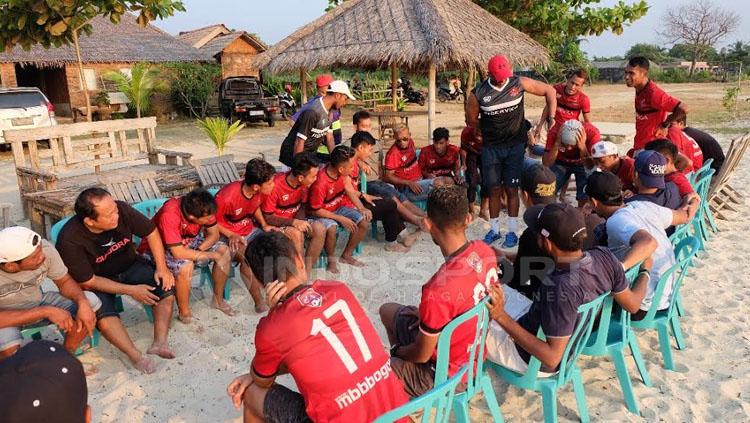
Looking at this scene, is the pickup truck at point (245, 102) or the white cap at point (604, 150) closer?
the white cap at point (604, 150)

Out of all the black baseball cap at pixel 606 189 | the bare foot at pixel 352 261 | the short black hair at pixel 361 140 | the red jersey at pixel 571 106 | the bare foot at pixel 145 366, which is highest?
the red jersey at pixel 571 106

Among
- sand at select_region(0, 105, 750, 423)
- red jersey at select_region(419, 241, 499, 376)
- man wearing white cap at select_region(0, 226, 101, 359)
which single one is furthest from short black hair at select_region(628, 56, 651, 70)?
Result: man wearing white cap at select_region(0, 226, 101, 359)

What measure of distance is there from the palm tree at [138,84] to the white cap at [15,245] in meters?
15.8

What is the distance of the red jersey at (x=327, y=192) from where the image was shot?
17.6 feet

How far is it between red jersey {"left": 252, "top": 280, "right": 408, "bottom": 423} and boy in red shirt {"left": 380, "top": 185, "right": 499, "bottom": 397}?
0.35m


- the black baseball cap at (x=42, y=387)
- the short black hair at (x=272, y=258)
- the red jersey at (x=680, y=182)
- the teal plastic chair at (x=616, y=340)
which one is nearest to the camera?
the black baseball cap at (x=42, y=387)

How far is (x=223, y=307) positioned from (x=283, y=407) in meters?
2.39

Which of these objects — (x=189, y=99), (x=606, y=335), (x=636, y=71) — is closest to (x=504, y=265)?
(x=606, y=335)

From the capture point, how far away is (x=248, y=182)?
15.2 ft

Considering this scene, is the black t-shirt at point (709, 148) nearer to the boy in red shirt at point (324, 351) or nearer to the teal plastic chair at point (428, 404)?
the teal plastic chair at point (428, 404)

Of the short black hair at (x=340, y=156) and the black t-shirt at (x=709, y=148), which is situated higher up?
the short black hair at (x=340, y=156)

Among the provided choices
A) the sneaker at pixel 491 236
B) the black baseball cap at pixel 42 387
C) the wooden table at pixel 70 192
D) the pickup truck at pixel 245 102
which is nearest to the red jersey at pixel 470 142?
the sneaker at pixel 491 236

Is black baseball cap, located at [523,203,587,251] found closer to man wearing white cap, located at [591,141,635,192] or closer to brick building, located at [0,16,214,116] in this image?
man wearing white cap, located at [591,141,635,192]

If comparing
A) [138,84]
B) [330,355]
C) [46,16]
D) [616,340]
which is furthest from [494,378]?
[138,84]
